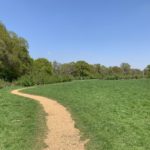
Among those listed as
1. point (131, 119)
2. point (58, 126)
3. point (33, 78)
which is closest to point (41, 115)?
point (58, 126)

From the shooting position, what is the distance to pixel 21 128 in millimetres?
12352

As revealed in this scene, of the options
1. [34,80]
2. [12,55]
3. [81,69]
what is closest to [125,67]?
[81,69]

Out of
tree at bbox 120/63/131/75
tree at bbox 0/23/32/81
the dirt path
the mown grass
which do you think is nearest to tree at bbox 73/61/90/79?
tree at bbox 120/63/131/75

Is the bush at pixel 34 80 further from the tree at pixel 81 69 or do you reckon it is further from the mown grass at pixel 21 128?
the tree at pixel 81 69

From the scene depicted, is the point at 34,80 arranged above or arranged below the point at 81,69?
below

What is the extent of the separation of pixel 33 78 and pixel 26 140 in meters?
43.1

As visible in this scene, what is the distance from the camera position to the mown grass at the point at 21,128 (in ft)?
32.4

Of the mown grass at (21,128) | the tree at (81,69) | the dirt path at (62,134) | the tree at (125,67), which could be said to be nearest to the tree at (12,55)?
the mown grass at (21,128)

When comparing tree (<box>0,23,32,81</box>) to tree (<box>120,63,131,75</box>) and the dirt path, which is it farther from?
tree (<box>120,63,131,75</box>)

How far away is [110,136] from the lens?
1074 cm

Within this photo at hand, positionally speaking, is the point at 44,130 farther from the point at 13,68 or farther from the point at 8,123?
the point at 13,68

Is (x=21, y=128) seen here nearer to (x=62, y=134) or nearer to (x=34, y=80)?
(x=62, y=134)

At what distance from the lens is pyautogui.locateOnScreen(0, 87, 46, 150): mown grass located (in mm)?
9882

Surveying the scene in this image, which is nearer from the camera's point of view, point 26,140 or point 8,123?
point 26,140
